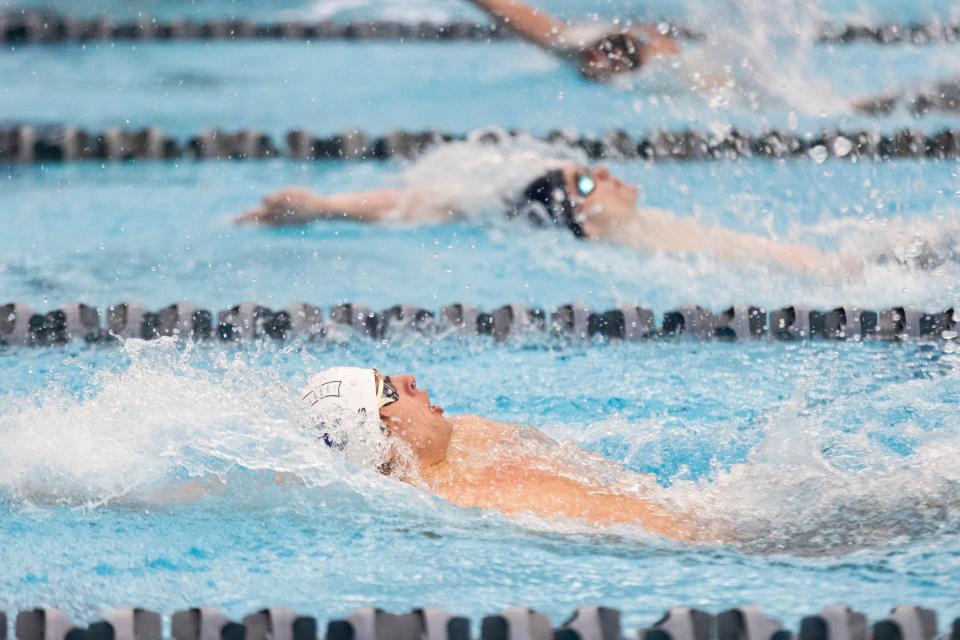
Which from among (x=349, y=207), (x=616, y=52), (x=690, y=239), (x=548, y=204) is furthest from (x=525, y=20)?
(x=690, y=239)

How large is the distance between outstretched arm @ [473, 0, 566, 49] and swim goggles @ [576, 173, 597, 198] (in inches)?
60.8

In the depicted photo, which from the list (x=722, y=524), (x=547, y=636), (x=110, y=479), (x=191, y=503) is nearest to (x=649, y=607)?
(x=722, y=524)

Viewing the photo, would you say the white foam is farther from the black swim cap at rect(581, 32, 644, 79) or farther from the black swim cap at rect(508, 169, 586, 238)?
the black swim cap at rect(581, 32, 644, 79)

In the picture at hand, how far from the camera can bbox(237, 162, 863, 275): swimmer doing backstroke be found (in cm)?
445

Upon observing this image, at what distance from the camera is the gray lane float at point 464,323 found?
3.84 meters

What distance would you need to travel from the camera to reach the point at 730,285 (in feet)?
14.7

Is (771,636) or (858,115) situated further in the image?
(858,115)

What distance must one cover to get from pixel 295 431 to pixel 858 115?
4.24 metres

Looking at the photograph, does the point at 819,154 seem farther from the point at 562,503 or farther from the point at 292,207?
the point at 562,503

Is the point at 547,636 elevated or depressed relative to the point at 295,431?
depressed

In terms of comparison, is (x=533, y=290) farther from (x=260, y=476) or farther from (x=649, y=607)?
(x=649, y=607)

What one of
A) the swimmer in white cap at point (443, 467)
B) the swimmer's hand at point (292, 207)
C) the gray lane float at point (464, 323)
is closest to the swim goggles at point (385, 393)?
the swimmer in white cap at point (443, 467)

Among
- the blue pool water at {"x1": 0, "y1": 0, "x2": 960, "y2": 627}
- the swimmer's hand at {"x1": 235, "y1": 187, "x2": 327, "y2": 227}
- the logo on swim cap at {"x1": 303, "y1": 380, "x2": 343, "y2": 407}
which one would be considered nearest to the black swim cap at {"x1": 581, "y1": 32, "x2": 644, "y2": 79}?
the blue pool water at {"x1": 0, "y1": 0, "x2": 960, "y2": 627}

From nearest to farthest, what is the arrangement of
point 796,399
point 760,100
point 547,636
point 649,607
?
point 547,636, point 649,607, point 796,399, point 760,100
